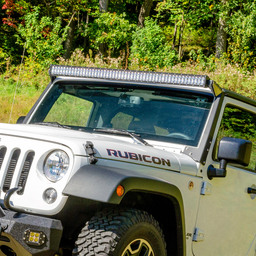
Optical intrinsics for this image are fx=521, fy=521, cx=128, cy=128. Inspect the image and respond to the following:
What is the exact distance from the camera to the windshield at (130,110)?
419 cm

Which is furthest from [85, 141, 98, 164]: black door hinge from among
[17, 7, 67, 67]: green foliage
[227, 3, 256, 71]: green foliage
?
[17, 7, 67, 67]: green foliage

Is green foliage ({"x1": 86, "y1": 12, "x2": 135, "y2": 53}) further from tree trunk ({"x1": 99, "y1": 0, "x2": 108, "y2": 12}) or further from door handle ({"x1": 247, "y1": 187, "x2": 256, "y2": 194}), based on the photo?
door handle ({"x1": 247, "y1": 187, "x2": 256, "y2": 194})

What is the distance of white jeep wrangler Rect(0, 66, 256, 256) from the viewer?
312cm

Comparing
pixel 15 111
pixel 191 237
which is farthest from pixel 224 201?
pixel 15 111

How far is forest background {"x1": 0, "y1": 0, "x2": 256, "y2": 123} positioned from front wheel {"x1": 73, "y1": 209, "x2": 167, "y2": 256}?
32.5ft

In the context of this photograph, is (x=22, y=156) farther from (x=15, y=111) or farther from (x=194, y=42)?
(x=194, y=42)

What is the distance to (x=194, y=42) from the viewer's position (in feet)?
101

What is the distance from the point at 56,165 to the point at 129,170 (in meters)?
0.47

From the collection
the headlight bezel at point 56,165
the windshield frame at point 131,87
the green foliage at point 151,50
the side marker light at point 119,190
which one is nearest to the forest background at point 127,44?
the green foliage at point 151,50

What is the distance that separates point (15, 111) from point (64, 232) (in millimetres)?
10581

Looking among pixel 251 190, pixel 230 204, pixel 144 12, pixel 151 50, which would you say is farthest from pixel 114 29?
pixel 230 204

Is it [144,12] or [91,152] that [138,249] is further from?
[144,12]

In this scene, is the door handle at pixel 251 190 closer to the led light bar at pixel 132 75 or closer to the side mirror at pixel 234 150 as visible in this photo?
the side mirror at pixel 234 150

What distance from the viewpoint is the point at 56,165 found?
3.24 metres
